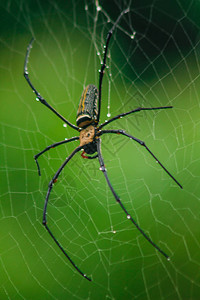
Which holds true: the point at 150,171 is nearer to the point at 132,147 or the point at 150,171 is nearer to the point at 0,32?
the point at 132,147

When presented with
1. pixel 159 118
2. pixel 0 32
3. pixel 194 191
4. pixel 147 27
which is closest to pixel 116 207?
pixel 194 191

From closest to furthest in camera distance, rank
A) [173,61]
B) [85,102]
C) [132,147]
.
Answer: [85,102] < [132,147] < [173,61]

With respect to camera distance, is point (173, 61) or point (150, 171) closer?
point (150, 171)

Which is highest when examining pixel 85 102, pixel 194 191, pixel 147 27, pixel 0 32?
pixel 0 32

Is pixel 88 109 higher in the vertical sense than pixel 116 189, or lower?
higher

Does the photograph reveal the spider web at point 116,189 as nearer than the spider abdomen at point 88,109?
No

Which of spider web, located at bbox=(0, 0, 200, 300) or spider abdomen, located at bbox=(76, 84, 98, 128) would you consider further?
spider web, located at bbox=(0, 0, 200, 300)

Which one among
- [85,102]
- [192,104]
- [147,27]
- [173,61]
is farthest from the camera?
[147,27]

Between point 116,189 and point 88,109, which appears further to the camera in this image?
point 116,189
